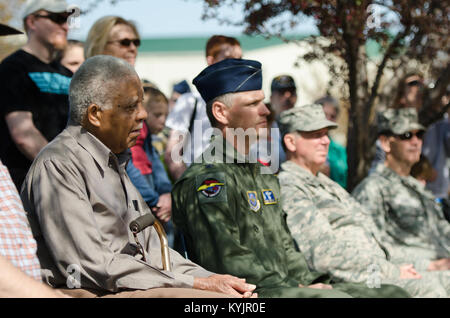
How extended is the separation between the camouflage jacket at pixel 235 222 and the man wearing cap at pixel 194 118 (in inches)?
52.0

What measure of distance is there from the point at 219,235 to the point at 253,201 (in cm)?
42

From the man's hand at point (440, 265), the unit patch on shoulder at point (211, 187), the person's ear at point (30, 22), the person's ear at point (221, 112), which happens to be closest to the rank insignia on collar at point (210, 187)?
the unit patch on shoulder at point (211, 187)

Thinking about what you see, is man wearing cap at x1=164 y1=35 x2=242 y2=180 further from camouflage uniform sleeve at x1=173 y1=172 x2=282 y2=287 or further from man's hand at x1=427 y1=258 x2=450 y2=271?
man's hand at x1=427 y1=258 x2=450 y2=271

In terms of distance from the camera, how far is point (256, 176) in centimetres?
431

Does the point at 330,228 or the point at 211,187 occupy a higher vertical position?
the point at 211,187

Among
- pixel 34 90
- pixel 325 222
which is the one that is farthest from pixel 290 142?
pixel 34 90

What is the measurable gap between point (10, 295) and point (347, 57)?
4.27 metres

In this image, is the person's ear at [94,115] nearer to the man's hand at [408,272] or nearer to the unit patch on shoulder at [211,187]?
the unit patch on shoulder at [211,187]

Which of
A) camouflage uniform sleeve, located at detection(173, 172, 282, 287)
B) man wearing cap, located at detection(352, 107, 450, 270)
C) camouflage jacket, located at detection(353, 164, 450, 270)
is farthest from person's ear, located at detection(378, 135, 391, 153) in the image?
camouflage uniform sleeve, located at detection(173, 172, 282, 287)

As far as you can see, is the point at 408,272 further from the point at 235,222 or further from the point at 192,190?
the point at 192,190

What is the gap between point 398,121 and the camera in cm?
582

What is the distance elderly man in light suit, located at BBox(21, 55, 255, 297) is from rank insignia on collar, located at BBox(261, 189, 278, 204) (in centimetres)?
96

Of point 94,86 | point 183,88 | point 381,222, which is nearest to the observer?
point 94,86
